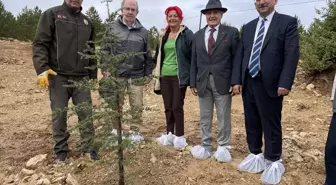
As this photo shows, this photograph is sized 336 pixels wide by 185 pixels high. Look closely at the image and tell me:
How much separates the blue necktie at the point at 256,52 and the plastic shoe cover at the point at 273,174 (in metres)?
1.07

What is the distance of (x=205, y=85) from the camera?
4285 millimetres

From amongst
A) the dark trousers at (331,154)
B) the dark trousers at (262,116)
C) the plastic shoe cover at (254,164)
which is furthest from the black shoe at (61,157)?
the dark trousers at (331,154)

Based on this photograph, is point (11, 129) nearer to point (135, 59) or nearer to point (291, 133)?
point (135, 59)

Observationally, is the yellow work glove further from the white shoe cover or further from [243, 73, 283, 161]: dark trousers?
[243, 73, 283, 161]: dark trousers

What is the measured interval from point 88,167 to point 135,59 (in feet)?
5.00

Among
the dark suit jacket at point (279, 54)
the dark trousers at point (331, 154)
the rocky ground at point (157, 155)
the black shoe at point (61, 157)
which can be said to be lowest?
the rocky ground at point (157, 155)

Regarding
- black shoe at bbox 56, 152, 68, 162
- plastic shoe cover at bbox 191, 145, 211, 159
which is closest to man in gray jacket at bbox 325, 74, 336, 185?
plastic shoe cover at bbox 191, 145, 211, 159

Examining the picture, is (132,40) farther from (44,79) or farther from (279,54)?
(279,54)

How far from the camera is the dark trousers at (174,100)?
4.70 metres

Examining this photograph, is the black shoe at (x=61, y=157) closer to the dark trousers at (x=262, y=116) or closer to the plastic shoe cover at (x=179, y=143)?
the plastic shoe cover at (x=179, y=143)

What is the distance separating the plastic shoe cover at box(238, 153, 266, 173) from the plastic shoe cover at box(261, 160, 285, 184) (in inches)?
6.6

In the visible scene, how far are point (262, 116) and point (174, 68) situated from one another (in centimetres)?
137

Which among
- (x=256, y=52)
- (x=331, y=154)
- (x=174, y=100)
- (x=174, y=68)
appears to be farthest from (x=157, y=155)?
(x=331, y=154)

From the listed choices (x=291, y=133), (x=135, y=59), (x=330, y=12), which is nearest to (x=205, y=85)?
(x=135, y=59)
